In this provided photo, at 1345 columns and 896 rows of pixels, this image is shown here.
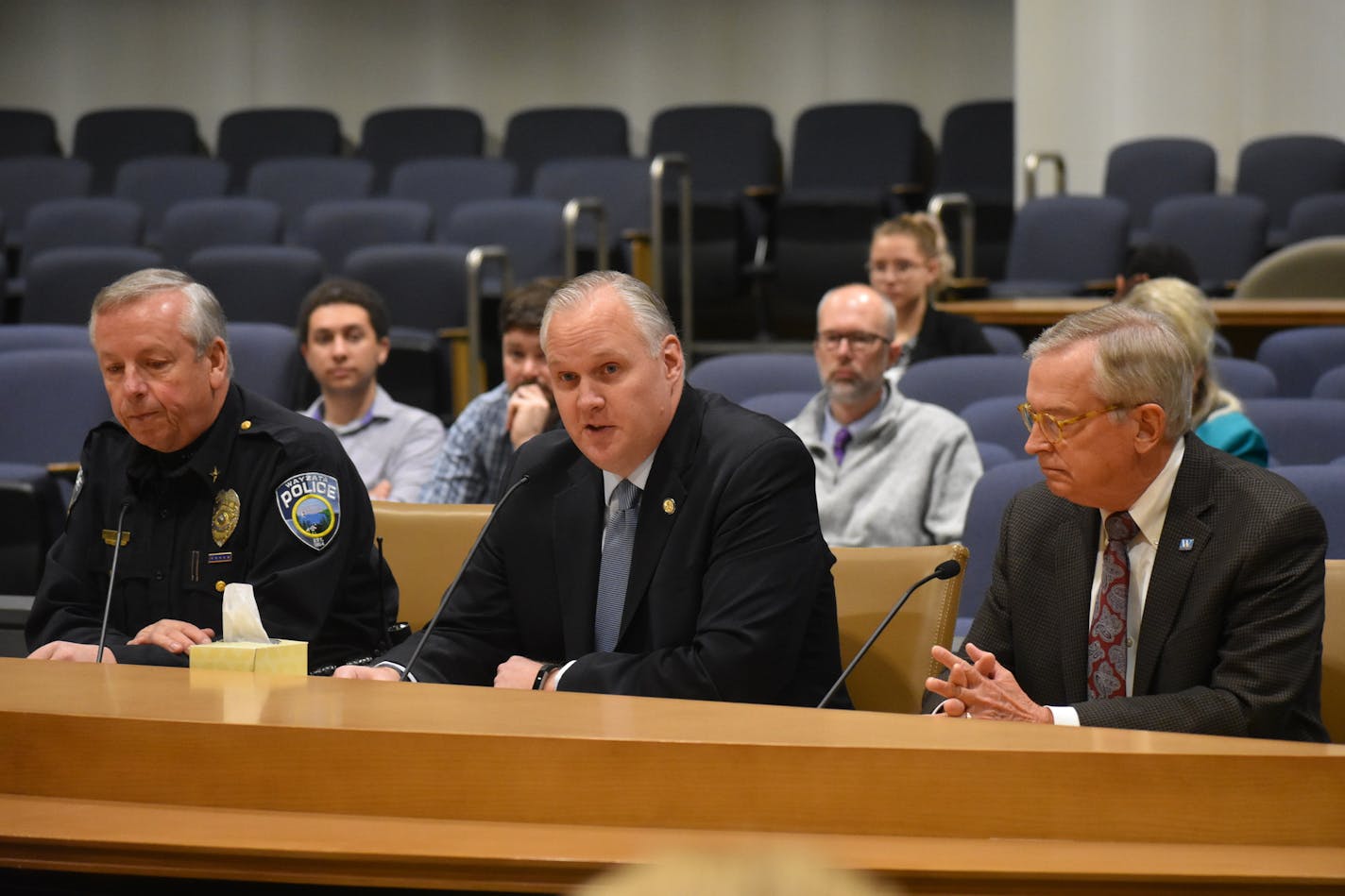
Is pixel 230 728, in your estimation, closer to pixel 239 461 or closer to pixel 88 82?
pixel 239 461

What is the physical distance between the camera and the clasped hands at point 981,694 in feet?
6.49

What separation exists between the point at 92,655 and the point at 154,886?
31.9 inches

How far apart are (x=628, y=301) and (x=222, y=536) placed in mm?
776

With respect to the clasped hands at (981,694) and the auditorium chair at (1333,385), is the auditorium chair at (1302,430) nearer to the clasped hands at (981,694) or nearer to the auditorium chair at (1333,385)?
the auditorium chair at (1333,385)

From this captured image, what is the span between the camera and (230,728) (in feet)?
5.39

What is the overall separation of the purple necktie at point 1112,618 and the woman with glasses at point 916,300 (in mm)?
2816

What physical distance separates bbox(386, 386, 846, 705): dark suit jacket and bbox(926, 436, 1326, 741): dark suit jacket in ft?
1.09

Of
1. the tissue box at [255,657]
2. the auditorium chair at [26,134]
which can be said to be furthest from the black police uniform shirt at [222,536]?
the auditorium chair at [26,134]

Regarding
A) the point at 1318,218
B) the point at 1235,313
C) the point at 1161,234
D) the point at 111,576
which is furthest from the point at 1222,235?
the point at 111,576

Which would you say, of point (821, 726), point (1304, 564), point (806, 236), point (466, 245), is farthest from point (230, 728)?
point (806, 236)

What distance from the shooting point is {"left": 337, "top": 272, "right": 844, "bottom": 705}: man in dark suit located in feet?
7.18

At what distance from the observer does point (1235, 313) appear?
5711 millimetres

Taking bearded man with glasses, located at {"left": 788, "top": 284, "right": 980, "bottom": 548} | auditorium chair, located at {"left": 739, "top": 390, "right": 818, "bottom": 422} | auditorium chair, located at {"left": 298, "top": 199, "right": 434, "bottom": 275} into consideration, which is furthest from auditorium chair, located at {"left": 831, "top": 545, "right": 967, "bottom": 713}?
auditorium chair, located at {"left": 298, "top": 199, "right": 434, "bottom": 275}

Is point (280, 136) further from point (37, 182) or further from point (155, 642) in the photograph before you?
point (155, 642)
